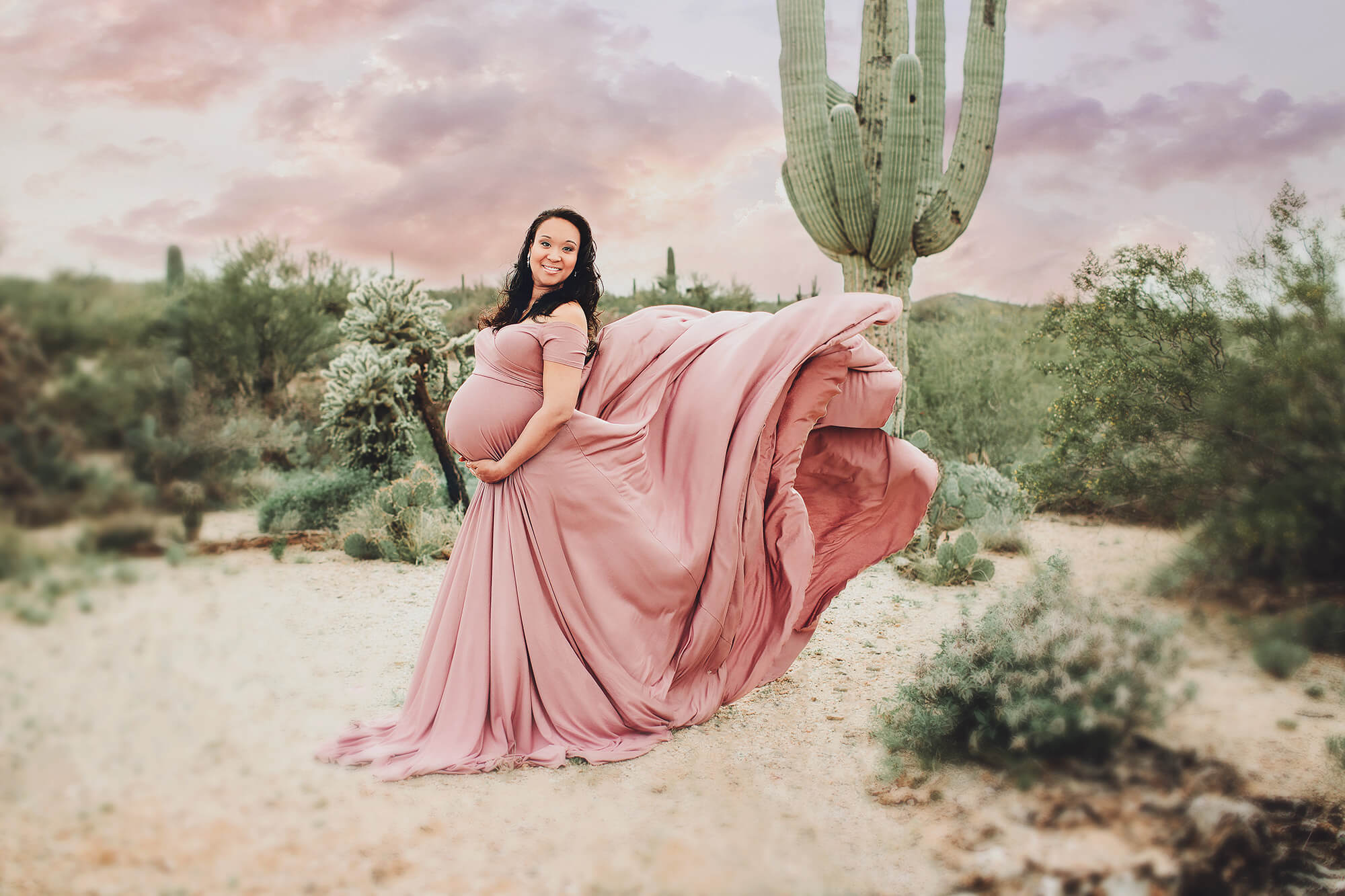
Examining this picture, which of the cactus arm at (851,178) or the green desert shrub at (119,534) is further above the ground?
the cactus arm at (851,178)

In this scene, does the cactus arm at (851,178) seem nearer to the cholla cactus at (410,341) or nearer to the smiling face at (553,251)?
the cholla cactus at (410,341)

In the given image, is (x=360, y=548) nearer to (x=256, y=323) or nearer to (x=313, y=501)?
(x=313, y=501)

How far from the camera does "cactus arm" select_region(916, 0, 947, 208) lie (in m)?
8.29

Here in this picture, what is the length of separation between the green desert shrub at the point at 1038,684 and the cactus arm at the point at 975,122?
5.43m

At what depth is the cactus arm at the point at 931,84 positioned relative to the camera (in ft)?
27.2

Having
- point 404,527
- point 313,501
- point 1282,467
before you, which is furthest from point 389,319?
point 1282,467

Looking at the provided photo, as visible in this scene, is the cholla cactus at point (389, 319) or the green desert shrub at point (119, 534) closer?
the green desert shrub at point (119, 534)

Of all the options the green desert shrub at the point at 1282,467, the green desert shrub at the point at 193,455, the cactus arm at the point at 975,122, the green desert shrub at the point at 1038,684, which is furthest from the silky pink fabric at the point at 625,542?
the cactus arm at the point at 975,122

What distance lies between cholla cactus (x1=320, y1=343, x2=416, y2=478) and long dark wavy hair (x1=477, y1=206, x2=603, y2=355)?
16.3 ft

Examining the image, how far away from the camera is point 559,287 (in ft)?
12.3

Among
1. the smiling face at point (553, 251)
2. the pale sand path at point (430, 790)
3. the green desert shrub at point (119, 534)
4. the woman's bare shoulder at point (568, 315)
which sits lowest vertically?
Answer: the pale sand path at point (430, 790)

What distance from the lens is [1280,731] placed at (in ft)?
9.12

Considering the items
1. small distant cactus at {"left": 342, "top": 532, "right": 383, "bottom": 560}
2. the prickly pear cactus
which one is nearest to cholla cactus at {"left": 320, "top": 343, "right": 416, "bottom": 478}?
small distant cactus at {"left": 342, "top": 532, "right": 383, "bottom": 560}

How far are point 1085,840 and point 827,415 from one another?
2242 mm
